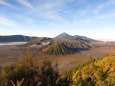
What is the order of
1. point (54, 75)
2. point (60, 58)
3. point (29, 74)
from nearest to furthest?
point (29, 74) < point (54, 75) < point (60, 58)

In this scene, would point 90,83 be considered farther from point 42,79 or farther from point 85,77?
point 42,79

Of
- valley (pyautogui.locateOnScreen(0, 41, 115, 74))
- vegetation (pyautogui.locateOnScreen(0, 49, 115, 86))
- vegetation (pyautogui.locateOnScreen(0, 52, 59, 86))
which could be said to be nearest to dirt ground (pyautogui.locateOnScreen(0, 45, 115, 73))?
valley (pyautogui.locateOnScreen(0, 41, 115, 74))

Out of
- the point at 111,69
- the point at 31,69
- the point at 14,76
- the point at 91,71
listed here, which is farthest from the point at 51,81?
the point at 111,69

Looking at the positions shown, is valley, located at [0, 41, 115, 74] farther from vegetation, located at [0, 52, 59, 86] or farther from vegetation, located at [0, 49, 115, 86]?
vegetation, located at [0, 49, 115, 86]

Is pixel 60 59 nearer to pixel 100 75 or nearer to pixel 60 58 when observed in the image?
pixel 60 58


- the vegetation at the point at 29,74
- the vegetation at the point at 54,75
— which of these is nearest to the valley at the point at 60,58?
the vegetation at the point at 29,74

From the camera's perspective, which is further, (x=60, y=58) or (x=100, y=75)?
(x=60, y=58)

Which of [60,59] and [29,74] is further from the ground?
[29,74]

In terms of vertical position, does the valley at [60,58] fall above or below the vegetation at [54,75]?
below

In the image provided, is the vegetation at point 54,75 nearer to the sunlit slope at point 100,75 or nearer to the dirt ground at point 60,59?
the sunlit slope at point 100,75

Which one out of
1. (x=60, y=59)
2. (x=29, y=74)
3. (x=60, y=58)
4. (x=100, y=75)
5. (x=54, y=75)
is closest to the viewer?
(x=100, y=75)

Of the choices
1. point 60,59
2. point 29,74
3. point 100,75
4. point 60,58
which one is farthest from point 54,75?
point 60,58
